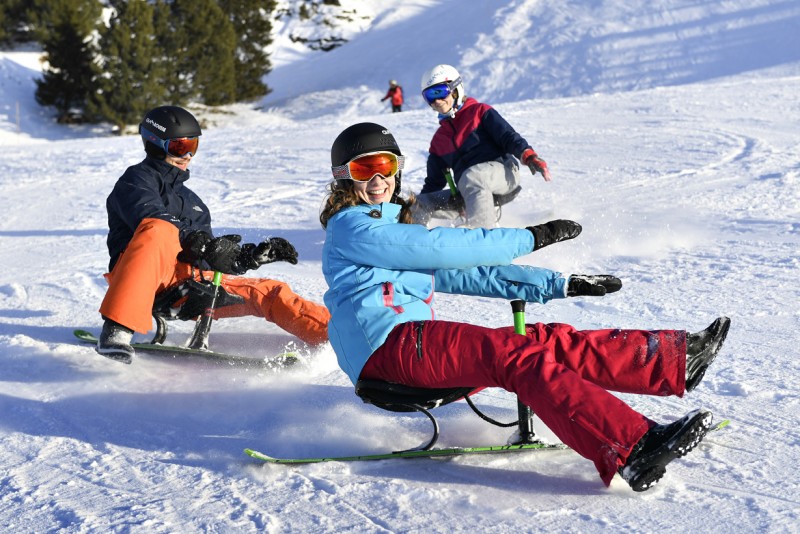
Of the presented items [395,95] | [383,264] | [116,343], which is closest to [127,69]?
[395,95]

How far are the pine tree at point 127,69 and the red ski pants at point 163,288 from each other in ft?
69.3

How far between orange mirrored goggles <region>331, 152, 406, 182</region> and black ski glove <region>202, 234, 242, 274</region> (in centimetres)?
116

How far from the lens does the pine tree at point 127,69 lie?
2419 cm

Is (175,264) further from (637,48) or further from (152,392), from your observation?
(637,48)

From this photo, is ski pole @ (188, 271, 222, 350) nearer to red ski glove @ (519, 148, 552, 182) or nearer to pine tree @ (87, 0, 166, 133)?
red ski glove @ (519, 148, 552, 182)

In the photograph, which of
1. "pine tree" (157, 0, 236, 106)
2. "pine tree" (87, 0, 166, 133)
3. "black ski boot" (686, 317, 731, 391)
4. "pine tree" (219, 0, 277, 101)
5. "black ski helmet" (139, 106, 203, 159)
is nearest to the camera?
"black ski boot" (686, 317, 731, 391)

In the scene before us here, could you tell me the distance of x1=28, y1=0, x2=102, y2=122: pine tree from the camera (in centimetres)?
Answer: 2500

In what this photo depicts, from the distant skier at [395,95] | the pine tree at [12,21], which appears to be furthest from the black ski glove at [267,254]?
the pine tree at [12,21]

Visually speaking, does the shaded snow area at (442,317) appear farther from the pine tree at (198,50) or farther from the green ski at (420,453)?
the pine tree at (198,50)

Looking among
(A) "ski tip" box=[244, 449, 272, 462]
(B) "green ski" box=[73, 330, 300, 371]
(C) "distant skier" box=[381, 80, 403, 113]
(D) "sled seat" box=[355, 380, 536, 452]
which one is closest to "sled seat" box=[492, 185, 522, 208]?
(B) "green ski" box=[73, 330, 300, 371]

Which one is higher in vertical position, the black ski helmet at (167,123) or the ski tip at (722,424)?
the black ski helmet at (167,123)

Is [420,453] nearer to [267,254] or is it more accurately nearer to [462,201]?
[267,254]

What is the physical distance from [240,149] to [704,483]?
35.2 ft

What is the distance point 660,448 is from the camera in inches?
99.3
